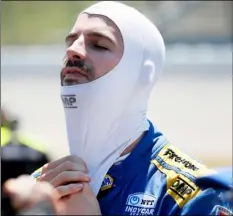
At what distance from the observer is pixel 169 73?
35.7ft

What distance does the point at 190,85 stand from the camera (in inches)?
398

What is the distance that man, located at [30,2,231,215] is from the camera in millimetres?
2070

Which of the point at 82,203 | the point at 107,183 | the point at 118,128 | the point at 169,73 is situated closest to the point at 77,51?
the point at 118,128

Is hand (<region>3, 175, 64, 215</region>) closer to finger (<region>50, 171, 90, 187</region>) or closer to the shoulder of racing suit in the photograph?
finger (<region>50, 171, 90, 187</region>)

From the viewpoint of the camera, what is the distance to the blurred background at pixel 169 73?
8.10 m

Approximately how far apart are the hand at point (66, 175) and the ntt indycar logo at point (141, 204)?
0.48 feet

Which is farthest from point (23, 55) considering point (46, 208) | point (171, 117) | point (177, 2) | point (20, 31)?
point (46, 208)

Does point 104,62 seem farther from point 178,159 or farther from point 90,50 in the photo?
point 178,159

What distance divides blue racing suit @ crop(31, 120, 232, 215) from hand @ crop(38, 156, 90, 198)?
12 centimetres

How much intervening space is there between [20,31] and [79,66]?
1264 cm

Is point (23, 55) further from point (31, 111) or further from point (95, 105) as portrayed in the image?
point (95, 105)

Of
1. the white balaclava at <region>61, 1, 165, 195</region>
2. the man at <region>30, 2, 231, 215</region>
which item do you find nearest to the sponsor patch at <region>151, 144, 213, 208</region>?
the man at <region>30, 2, 231, 215</region>

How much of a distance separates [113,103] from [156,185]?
0.87 feet

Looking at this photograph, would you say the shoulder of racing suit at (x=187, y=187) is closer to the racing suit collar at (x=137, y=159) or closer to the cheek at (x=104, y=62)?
the racing suit collar at (x=137, y=159)
